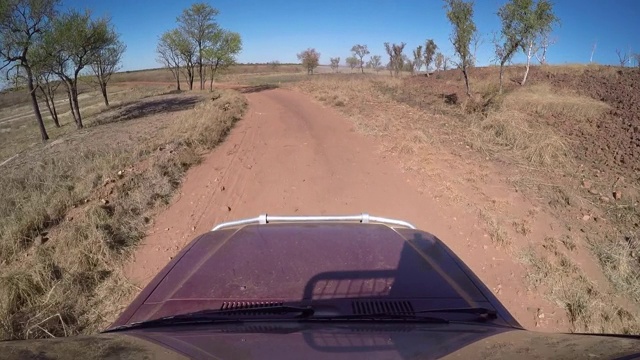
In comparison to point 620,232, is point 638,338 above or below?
above

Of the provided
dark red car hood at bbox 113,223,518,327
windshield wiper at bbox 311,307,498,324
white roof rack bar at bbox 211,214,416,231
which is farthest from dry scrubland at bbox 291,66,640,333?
windshield wiper at bbox 311,307,498,324

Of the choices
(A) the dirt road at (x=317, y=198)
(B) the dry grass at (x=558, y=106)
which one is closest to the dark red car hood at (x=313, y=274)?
(A) the dirt road at (x=317, y=198)

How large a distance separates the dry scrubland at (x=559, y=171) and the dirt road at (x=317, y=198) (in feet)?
1.16

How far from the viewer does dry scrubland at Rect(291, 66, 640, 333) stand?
15.7ft

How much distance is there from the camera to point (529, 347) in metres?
1.46

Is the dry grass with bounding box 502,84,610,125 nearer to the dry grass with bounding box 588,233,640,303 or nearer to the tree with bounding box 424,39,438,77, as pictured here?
the dry grass with bounding box 588,233,640,303

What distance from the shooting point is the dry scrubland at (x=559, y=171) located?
15.7ft

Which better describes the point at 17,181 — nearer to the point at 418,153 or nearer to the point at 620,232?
the point at 418,153

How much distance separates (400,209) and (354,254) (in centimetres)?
397

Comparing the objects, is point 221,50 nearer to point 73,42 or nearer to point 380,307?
point 73,42

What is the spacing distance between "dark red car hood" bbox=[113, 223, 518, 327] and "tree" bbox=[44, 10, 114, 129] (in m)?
22.2

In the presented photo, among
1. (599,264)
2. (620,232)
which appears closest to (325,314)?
(599,264)

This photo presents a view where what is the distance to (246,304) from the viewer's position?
1.95 meters

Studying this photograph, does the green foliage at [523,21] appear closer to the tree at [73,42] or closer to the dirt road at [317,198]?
the dirt road at [317,198]
